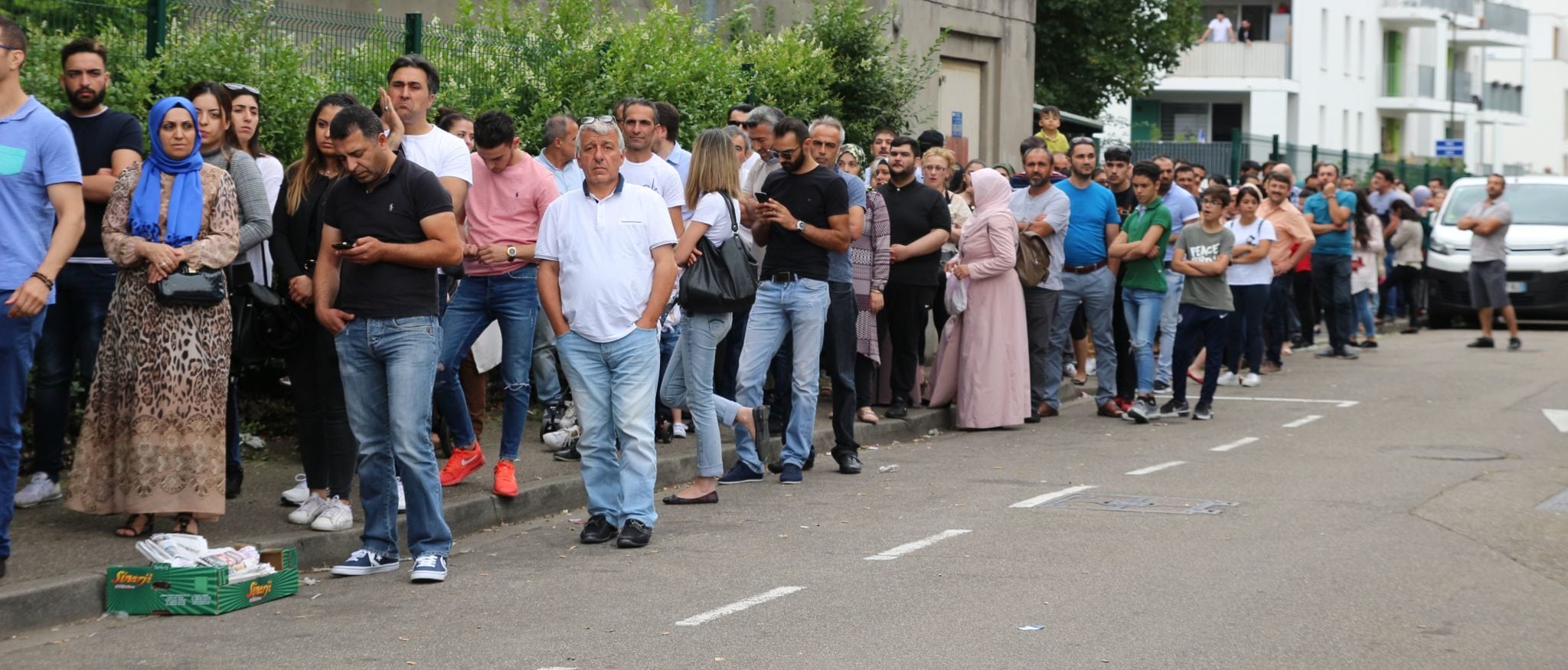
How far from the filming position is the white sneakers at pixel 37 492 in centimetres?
A: 857

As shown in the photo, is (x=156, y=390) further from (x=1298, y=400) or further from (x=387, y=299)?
(x=1298, y=400)

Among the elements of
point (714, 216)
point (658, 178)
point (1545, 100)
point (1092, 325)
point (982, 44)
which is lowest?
point (1092, 325)

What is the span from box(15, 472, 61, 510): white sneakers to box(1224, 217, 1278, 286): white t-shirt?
10353mm

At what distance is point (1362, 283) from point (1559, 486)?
33.9 feet

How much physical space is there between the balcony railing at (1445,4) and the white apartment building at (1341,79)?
0.05 metres

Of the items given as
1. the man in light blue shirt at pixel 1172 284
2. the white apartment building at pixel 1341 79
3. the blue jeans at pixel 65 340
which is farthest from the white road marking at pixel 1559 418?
the white apartment building at pixel 1341 79

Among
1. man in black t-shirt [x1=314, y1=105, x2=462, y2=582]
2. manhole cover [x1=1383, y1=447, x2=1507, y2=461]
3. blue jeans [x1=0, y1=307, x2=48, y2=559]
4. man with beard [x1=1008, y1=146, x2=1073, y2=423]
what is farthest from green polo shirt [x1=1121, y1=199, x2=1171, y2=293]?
blue jeans [x1=0, y1=307, x2=48, y2=559]

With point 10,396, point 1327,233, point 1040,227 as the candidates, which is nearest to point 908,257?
point 1040,227

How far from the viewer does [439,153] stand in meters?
8.89

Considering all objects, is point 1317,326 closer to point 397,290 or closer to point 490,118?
point 490,118

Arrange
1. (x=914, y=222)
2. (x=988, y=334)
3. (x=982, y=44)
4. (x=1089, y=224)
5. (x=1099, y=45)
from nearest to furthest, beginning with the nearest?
(x=914, y=222)
(x=988, y=334)
(x=1089, y=224)
(x=982, y=44)
(x=1099, y=45)

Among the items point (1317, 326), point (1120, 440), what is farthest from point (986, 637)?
point (1317, 326)

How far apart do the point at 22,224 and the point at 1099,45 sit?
29.6 meters

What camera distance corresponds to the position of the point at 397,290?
751 cm
